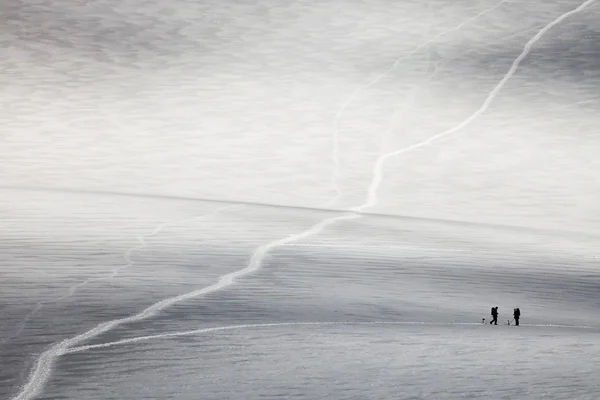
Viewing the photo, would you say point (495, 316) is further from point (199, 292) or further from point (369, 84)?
point (369, 84)

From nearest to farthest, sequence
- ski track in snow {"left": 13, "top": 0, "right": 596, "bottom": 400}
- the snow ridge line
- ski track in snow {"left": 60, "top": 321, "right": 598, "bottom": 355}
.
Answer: ski track in snow {"left": 13, "top": 0, "right": 596, "bottom": 400}
ski track in snow {"left": 60, "top": 321, "right": 598, "bottom": 355}
the snow ridge line

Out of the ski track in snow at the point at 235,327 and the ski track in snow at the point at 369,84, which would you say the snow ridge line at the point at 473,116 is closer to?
the ski track in snow at the point at 369,84

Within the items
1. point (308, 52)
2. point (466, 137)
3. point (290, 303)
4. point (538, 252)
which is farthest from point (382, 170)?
point (290, 303)

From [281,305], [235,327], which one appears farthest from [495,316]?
[235,327]

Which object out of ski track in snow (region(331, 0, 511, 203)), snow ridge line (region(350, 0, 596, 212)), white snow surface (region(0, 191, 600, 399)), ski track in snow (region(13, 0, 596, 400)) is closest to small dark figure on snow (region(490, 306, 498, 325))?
white snow surface (region(0, 191, 600, 399))

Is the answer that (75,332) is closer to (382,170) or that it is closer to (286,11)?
(382,170)

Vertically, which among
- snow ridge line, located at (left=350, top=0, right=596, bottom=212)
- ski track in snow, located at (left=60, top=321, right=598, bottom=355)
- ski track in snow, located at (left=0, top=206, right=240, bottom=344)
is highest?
snow ridge line, located at (left=350, top=0, right=596, bottom=212)

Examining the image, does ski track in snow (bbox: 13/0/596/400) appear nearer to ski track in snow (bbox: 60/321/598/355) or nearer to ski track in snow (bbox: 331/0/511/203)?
ski track in snow (bbox: 60/321/598/355)

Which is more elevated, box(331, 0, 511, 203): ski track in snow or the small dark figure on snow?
box(331, 0, 511, 203): ski track in snow

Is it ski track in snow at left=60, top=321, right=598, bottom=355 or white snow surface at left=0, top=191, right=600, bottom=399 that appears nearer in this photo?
white snow surface at left=0, top=191, right=600, bottom=399

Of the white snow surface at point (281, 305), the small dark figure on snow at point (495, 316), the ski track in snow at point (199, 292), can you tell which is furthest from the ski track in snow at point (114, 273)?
the small dark figure on snow at point (495, 316)

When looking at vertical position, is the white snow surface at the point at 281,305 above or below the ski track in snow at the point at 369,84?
below
